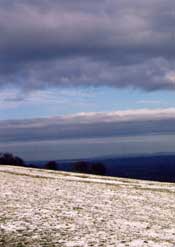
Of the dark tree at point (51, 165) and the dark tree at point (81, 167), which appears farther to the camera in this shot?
the dark tree at point (81, 167)

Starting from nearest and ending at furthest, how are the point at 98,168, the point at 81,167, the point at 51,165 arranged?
the point at 51,165 < the point at 81,167 < the point at 98,168

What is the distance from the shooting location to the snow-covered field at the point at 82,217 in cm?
2511

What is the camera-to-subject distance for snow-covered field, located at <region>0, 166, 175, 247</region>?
82.4 ft

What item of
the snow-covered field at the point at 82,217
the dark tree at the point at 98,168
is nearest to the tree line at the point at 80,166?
the dark tree at the point at 98,168

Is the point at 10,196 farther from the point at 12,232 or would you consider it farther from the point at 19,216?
the point at 12,232

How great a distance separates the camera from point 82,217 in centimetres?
3169

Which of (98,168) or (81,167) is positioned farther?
(98,168)

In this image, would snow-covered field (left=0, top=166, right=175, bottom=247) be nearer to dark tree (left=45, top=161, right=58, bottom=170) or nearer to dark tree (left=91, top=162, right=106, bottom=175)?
dark tree (left=45, top=161, right=58, bottom=170)

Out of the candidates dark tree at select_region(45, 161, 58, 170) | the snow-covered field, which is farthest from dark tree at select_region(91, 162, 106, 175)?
the snow-covered field

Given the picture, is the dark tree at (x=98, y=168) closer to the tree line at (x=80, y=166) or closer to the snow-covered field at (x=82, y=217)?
the tree line at (x=80, y=166)

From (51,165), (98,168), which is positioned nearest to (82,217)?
(51,165)

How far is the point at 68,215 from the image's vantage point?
32094 mm

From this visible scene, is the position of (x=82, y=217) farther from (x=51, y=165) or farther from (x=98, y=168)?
(x=98, y=168)

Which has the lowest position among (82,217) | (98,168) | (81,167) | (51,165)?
(82,217)
